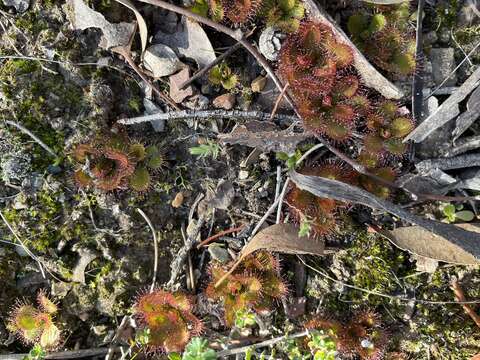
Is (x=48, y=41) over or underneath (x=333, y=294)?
over

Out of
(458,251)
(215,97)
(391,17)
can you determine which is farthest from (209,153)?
(458,251)

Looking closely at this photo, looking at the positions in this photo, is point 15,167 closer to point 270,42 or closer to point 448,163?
point 270,42

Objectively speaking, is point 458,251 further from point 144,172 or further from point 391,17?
point 144,172

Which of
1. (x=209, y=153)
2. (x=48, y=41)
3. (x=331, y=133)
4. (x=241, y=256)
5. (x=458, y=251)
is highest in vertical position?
(x=48, y=41)

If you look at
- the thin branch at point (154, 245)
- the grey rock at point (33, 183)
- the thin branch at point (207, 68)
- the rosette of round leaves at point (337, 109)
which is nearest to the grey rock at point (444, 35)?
the rosette of round leaves at point (337, 109)

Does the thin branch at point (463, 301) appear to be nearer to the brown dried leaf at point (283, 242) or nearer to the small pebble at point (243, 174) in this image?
the brown dried leaf at point (283, 242)

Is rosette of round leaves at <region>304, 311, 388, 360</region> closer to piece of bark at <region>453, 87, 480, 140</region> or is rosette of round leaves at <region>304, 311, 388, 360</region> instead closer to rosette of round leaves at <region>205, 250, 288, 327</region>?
rosette of round leaves at <region>205, 250, 288, 327</region>

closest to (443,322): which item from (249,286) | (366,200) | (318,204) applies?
(366,200)
